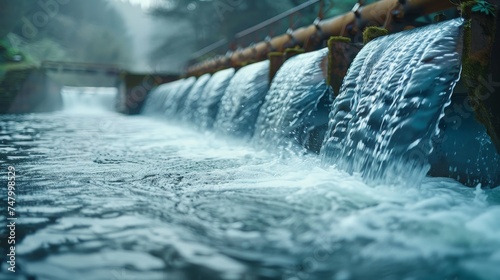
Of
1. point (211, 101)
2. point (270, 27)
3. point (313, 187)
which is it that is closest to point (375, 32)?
point (313, 187)

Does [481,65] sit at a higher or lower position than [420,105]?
higher

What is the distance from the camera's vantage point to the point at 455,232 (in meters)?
2.15

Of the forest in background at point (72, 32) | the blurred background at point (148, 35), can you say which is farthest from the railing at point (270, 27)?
the forest in background at point (72, 32)

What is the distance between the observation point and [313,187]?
3127mm

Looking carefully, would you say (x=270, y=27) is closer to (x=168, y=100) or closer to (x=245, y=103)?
(x=168, y=100)

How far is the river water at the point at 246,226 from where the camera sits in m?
1.71

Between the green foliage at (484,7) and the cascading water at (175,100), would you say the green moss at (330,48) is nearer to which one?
the green foliage at (484,7)

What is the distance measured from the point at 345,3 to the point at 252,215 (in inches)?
705

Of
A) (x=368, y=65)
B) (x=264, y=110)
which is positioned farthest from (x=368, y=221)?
(x=264, y=110)

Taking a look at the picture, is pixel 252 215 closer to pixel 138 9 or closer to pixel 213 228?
pixel 213 228

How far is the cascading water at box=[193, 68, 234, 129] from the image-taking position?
836 cm

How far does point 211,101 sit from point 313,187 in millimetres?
5733

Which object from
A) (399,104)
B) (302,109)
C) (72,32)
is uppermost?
(72,32)

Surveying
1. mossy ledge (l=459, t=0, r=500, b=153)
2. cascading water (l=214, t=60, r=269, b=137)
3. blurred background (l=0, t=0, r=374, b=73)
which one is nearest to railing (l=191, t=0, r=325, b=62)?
blurred background (l=0, t=0, r=374, b=73)
